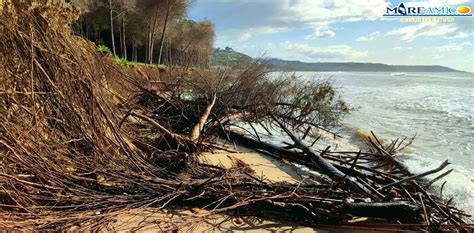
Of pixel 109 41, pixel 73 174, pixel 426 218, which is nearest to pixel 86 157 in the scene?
pixel 73 174

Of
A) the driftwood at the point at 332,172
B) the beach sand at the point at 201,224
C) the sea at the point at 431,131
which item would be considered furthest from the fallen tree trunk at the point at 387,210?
the sea at the point at 431,131

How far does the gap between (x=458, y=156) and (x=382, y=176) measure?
559 cm

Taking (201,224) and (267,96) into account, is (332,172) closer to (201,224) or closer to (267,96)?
(201,224)

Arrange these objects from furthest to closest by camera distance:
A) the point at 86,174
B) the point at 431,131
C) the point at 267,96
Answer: the point at 431,131 → the point at 267,96 → the point at 86,174

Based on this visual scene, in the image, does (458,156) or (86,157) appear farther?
(458,156)

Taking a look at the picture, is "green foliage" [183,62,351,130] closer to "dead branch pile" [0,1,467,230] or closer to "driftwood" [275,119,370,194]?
"driftwood" [275,119,370,194]

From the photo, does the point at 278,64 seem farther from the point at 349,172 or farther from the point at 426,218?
the point at 426,218

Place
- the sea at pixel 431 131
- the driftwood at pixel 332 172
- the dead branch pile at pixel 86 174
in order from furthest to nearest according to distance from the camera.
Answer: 1. the sea at pixel 431 131
2. the driftwood at pixel 332 172
3. the dead branch pile at pixel 86 174

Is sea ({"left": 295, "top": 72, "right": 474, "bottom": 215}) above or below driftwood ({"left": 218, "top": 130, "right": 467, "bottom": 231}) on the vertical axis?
below

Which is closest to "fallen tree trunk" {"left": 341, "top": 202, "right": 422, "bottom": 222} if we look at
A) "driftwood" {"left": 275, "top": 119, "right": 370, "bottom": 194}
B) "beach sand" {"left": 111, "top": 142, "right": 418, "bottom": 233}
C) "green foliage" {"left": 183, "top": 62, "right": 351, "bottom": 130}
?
"beach sand" {"left": 111, "top": 142, "right": 418, "bottom": 233}

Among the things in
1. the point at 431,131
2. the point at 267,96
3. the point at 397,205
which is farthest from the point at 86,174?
the point at 431,131

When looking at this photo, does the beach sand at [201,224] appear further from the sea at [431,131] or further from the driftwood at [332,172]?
the sea at [431,131]

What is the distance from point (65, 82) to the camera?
407 centimetres

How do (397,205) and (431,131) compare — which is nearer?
(397,205)
